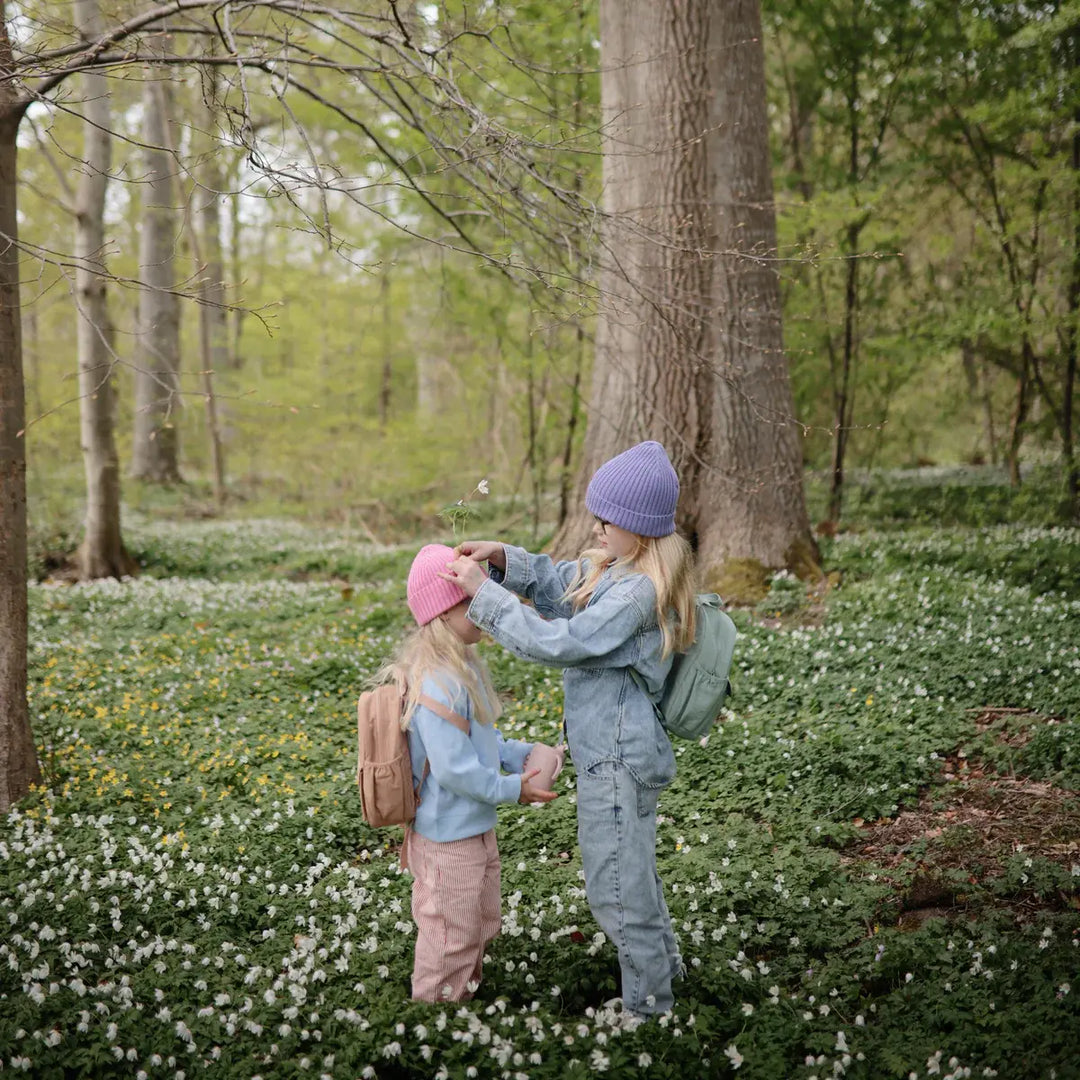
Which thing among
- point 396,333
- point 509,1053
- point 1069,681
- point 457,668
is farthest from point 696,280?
point 396,333

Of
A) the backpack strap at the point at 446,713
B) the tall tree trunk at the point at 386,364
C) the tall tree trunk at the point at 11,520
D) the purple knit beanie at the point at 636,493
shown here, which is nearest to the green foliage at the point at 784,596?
the purple knit beanie at the point at 636,493

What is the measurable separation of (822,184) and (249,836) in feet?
33.1

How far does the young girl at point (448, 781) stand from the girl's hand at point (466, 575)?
0.09m

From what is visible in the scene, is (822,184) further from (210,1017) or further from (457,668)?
(210,1017)

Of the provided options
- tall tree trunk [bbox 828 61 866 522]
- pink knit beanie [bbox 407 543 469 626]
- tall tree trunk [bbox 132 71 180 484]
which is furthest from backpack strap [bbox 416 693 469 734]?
tall tree trunk [bbox 132 71 180 484]

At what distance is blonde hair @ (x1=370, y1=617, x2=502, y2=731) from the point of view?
130 inches

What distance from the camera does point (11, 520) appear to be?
5184mm

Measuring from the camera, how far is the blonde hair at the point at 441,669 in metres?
3.31

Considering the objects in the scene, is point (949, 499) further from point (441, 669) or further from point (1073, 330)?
point (441, 669)

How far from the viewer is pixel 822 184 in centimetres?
1134

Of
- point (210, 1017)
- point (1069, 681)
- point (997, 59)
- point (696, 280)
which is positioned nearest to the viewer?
point (210, 1017)

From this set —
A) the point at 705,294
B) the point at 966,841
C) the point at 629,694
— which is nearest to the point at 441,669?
the point at 629,694

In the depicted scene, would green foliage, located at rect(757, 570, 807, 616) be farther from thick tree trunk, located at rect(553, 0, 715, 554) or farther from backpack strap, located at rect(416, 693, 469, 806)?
backpack strap, located at rect(416, 693, 469, 806)

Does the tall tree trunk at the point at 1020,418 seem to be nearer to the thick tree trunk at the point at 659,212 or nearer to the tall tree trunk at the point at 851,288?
the tall tree trunk at the point at 851,288
